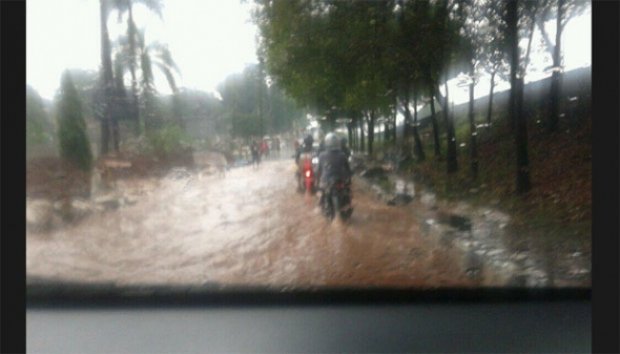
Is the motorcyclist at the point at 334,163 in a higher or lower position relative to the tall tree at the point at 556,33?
lower

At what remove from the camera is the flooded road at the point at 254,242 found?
586 cm

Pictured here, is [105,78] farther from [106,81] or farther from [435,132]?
[435,132]

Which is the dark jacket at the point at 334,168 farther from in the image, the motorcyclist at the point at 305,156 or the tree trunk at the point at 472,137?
the tree trunk at the point at 472,137

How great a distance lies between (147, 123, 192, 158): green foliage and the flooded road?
0.67 feet

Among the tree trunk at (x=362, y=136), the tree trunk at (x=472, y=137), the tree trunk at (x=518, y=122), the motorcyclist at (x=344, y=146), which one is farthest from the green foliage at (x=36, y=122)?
the tree trunk at (x=518, y=122)

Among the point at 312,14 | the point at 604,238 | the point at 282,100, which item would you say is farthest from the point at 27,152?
the point at 604,238

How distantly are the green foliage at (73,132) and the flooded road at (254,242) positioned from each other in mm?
401

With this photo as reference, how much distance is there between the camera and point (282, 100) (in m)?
6.00

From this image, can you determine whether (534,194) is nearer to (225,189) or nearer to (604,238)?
(604,238)

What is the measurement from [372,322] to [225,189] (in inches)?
62.0

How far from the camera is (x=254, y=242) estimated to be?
Answer: 5953mm

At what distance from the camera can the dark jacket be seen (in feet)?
19.5

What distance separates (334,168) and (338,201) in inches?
10.4

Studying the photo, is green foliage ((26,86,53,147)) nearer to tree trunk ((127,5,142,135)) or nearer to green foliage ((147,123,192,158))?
tree trunk ((127,5,142,135))
